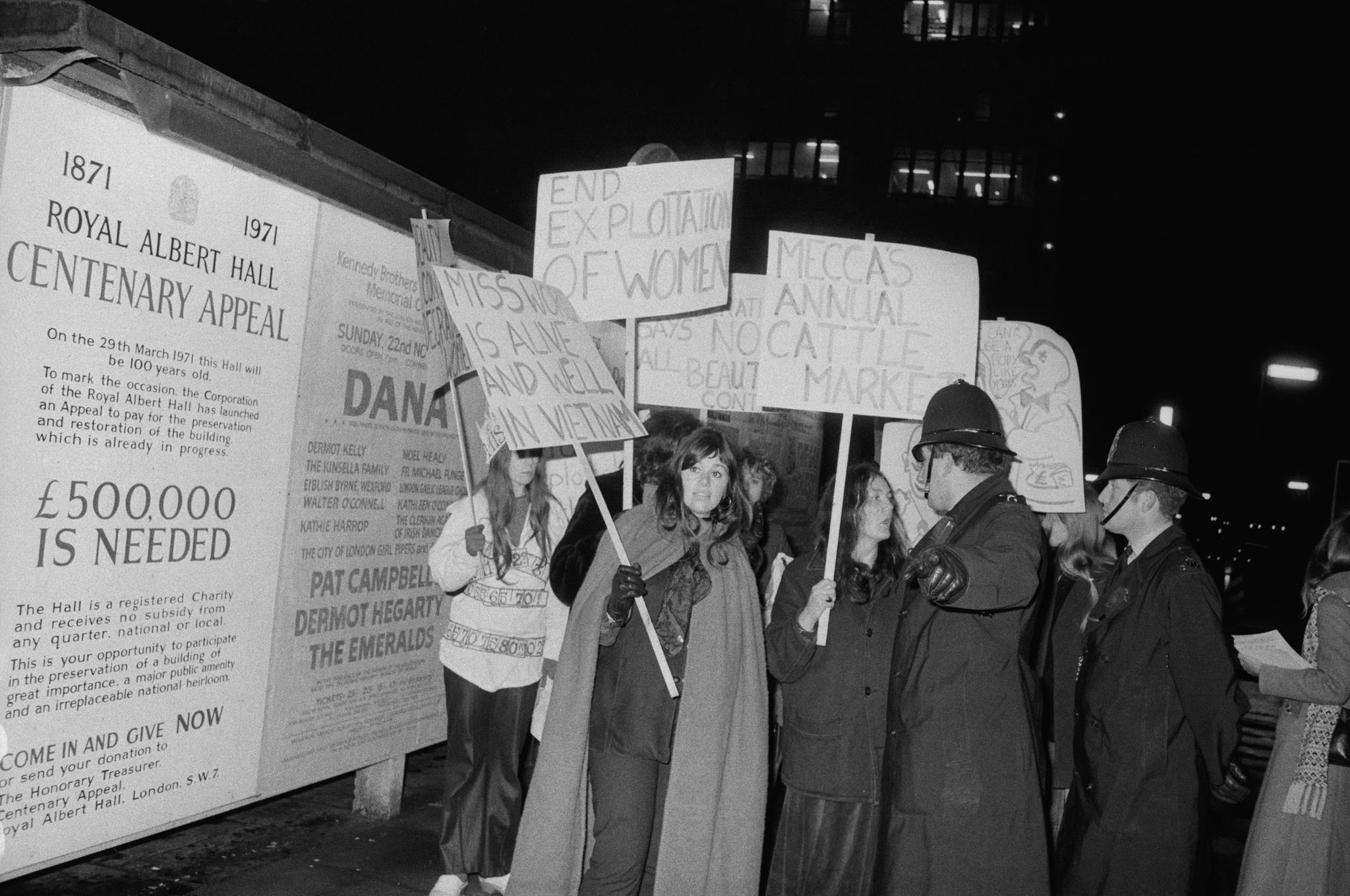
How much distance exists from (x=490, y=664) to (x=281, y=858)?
1610mm

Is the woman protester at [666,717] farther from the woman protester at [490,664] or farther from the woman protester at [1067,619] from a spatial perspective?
the woman protester at [1067,619]

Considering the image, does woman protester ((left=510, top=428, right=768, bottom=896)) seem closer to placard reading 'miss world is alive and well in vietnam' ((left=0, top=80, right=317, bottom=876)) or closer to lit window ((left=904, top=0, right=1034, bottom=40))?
placard reading 'miss world is alive and well in vietnam' ((left=0, top=80, right=317, bottom=876))

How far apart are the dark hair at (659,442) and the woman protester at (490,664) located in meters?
0.58

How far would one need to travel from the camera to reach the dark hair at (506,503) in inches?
194

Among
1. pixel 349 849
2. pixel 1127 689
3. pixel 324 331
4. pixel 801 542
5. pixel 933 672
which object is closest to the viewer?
pixel 933 672

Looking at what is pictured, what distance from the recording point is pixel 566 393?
4301mm

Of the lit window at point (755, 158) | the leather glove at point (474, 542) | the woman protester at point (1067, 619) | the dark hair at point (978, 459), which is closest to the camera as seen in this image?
the dark hair at point (978, 459)

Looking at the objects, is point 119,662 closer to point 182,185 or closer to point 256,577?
point 256,577

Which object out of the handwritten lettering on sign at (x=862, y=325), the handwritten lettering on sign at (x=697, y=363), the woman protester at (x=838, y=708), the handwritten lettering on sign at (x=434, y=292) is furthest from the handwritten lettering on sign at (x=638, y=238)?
the woman protester at (x=838, y=708)

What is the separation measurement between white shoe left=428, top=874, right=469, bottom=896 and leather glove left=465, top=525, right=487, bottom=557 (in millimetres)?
1494

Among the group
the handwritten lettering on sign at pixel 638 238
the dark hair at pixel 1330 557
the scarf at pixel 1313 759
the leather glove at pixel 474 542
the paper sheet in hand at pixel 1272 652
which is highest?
the handwritten lettering on sign at pixel 638 238

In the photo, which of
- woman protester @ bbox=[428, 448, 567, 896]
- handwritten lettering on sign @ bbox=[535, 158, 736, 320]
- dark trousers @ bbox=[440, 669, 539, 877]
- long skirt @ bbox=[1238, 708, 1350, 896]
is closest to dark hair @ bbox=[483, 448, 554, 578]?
woman protester @ bbox=[428, 448, 567, 896]

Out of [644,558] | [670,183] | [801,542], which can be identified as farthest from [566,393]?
[801,542]

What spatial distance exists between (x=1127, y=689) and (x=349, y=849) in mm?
3921
